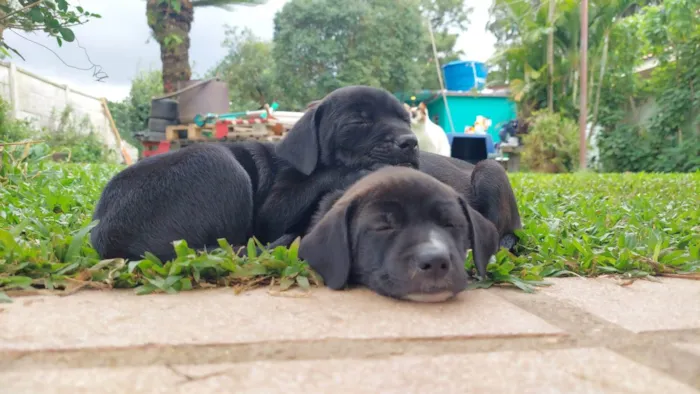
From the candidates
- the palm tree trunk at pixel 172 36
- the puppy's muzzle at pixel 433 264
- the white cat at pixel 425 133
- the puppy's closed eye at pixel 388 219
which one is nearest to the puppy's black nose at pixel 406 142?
the puppy's closed eye at pixel 388 219

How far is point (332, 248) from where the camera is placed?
257 cm

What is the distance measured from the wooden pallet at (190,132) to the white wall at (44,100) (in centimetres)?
483

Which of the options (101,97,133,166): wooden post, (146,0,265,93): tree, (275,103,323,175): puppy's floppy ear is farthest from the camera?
(101,97,133,166): wooden post

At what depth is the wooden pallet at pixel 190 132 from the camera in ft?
41.0

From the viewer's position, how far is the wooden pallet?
12.5 m

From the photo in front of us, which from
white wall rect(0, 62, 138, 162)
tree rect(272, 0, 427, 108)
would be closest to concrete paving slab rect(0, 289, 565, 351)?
white wall rect(0, 62, 138, 162)

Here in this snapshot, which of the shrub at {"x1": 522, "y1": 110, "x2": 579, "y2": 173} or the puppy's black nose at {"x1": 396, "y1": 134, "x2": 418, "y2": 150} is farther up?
the puppy's black nose at {"x1": 396, "y1": 134, "x2": 418, "y2": 150}

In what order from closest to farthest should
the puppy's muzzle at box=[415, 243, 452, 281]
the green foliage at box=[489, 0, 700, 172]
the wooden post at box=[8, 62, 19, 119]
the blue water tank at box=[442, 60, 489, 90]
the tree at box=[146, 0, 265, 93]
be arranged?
the puppy's muzzle at box=[415, 243, 452, 281]
the tree at box=[146, 0, 265, 93]
the wooden post at box=[8, 62, 19, 119]
the green foliage at box=[489, 0, 700, 172]
the blue water tank at box=[442, 60, 489, 90]

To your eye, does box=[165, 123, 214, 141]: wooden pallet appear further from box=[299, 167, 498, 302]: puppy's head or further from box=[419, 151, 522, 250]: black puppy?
box=[299, 167, 498, 302]: puppy's head

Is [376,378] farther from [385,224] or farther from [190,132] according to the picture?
[190,132]

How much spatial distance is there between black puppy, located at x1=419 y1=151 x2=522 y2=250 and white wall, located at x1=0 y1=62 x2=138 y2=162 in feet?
47.4

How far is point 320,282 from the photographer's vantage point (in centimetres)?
252

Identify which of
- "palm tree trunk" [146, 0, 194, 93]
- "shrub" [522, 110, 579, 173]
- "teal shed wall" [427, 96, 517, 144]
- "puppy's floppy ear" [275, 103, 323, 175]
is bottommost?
"shrub" [522, 110, 579, 173]

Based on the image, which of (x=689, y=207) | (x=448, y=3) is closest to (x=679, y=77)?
(x=689, y=207)
